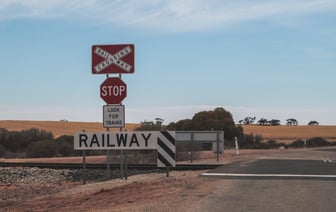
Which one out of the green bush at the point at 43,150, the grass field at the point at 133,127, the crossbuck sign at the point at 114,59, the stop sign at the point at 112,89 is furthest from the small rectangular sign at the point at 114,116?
the grass field at the point at 133,127

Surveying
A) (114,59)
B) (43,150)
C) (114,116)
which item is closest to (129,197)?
(114,116)

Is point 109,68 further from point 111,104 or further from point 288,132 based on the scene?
point 288,132

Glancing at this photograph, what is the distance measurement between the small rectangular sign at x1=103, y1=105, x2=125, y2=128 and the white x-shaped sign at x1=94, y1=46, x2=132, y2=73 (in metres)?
1.08

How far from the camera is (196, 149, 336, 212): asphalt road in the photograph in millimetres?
12133

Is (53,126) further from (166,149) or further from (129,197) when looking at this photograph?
(129,197)

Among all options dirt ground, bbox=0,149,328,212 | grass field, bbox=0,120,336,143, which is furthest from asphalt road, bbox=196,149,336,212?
grass field, bbox=0,120,336,143

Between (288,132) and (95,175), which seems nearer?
(95,175)

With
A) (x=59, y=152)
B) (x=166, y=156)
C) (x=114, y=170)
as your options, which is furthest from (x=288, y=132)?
(x=166, y=156)

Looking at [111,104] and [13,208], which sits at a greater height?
[111,104]

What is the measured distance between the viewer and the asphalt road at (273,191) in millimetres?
12133

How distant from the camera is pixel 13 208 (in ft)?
A: 48.7

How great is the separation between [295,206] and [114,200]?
4.09 metres

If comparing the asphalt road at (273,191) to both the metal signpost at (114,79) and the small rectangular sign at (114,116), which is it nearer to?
the small rectangular sign at (114,116)

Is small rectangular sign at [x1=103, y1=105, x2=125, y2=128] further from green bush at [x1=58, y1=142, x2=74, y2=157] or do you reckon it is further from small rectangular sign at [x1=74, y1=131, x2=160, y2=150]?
green bush at [x1=58, y1=142, x2=74, y2=157]
